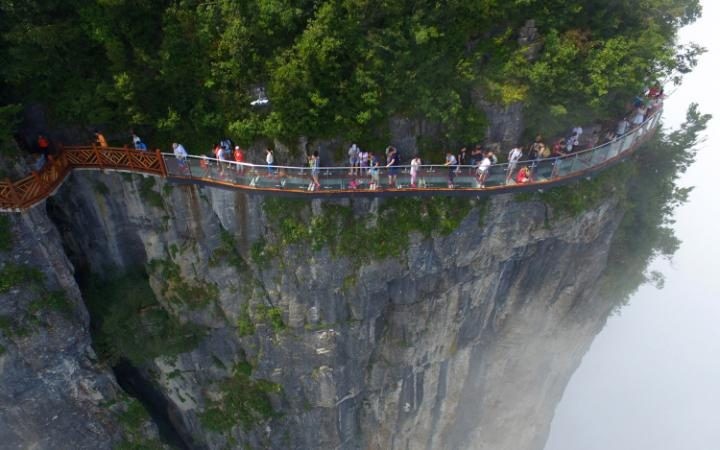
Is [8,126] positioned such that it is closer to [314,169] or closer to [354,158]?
[314,169]

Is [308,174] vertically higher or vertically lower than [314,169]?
lower

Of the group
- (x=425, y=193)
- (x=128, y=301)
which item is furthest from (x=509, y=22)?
(x=128, y=301)

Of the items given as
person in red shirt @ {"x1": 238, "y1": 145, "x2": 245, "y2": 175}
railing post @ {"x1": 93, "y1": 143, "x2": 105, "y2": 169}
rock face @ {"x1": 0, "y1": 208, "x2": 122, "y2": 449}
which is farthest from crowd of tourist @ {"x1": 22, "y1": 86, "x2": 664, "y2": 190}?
rock face @ {"x1": 0, "y1": 208, "x2": 122, "y2": 449}

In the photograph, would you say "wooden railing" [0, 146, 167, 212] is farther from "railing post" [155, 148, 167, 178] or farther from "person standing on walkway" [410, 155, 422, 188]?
"person standing on walkway" [410, 155, 422, 188]

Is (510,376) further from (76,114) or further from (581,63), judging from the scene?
(76,114)

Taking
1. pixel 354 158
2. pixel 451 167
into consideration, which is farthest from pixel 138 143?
pixel 451 167
